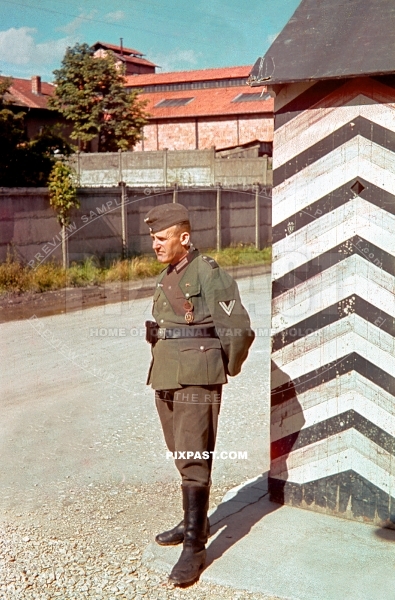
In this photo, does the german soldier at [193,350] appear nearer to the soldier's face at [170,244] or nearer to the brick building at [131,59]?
the soldier's face at [170,244]

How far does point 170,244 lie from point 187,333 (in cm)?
45

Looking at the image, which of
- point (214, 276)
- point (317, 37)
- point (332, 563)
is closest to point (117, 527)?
point (332, 563)

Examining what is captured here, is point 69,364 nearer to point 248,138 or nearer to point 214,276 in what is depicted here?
point 214,276

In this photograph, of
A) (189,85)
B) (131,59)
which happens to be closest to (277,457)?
(189,85)

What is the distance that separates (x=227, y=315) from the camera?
12.6 ft

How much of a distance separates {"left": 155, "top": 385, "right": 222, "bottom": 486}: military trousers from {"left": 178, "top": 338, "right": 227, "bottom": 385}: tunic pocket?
0.05 meters

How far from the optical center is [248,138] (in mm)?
48938

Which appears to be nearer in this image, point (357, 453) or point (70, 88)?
point (357, 453)

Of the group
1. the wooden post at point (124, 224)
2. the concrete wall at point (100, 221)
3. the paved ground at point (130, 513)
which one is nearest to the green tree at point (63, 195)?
the concrete wall at point (100, 221)

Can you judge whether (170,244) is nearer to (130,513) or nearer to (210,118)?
(130,513)

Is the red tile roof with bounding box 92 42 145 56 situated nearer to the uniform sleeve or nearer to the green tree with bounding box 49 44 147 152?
the green tree with bounding box 49 44 147 152

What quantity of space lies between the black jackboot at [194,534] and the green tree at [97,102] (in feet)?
126

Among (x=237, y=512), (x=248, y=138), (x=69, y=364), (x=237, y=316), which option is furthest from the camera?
(x=248, y=138)

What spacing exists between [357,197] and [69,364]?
5213mm
